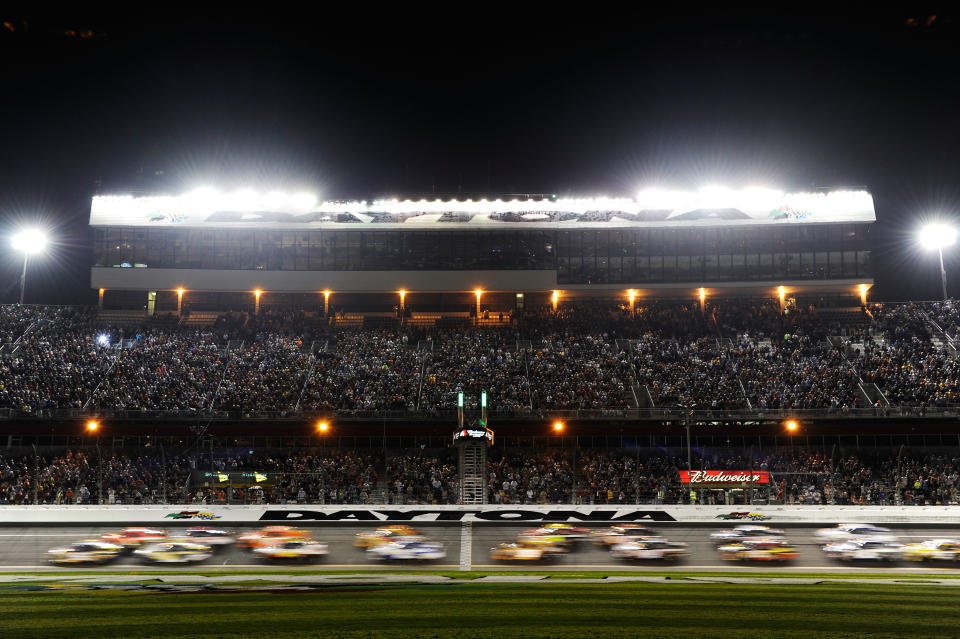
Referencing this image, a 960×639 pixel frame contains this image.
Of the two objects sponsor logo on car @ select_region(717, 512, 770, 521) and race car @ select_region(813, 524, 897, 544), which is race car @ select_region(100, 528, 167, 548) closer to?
sponsor logo on car @ select_region(717, 512, 770, 521)

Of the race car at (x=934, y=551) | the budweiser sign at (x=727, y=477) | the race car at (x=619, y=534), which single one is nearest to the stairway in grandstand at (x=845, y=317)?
the budweiser sign at (x=727, y=477)

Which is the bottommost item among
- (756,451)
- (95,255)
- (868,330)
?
(756,451)

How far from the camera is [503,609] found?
2233 centimetres

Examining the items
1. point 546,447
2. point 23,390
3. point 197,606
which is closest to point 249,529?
point 197,606

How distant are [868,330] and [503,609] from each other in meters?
51.2

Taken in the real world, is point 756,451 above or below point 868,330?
below

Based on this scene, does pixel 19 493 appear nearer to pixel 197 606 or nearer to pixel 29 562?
pixel 29 562

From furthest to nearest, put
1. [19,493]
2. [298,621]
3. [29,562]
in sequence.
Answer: [19,493] < [29,562] < [298,621]

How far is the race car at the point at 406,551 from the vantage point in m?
32.5

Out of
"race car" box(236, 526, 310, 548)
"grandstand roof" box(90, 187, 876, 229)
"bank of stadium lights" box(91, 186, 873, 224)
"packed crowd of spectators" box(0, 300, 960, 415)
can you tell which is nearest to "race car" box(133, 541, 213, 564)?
"race car" box(236, 526, 310, 548)

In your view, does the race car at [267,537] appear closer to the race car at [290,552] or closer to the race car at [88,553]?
the race car at [290,552]

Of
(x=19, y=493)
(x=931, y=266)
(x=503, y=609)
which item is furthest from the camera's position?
(x=931, y=266)

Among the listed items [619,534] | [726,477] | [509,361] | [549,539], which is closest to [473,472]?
[509,361]

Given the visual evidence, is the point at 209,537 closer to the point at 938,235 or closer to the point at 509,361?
the point at 509,361
